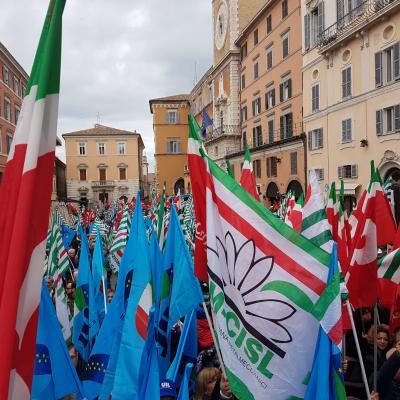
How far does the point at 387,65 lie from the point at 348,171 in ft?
17.9

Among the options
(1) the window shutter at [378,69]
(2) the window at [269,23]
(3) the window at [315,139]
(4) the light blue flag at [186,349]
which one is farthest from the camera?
(2) the window at [269,23]

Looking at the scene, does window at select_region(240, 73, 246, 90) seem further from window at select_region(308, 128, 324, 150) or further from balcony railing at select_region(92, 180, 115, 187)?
balcony railing at select_region(92, 180, 115, 187)

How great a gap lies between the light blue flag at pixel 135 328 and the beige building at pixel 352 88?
14.4 metres

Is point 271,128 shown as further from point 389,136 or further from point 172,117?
point 172,117

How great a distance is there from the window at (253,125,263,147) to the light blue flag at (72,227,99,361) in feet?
99.6

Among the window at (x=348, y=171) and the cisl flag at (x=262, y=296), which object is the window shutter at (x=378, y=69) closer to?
the window at (x=348, y=171)

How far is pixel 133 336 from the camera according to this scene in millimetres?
3773

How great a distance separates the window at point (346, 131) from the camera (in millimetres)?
21766

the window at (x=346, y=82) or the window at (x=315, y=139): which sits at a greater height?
the window at (x=346, y=82)

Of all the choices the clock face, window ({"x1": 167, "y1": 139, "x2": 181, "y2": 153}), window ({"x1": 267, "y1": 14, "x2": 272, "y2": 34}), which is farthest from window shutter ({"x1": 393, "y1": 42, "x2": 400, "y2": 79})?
window ({"x1": 167, "y1": 139, "x2": 181, "y2": 153})

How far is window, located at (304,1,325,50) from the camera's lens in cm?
2361

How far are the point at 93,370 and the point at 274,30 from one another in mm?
31336

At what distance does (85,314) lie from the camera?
5.66 m

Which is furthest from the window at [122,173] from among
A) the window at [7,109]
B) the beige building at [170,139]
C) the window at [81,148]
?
the window at [7,109]
